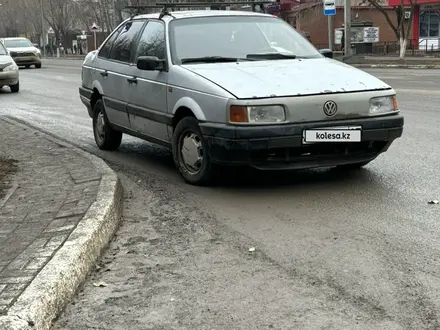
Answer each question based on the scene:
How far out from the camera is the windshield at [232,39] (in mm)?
6852

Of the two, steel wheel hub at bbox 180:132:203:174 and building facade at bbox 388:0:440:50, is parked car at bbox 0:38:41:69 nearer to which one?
building facade at bbox 388:0:440:50

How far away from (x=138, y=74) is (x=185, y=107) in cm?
118

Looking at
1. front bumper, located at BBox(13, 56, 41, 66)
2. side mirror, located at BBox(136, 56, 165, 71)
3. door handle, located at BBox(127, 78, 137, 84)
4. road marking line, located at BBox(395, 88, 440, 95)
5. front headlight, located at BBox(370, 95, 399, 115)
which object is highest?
side mirror, located at BBox(136, 56, 165, 71)

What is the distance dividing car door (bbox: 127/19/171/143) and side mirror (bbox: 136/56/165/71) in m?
0.07

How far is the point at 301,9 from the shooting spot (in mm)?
52469

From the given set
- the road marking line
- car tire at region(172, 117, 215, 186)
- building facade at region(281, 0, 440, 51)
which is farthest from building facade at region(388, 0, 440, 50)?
car tire at region(172, 117, 215, 186)

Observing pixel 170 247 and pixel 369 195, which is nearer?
pixel 170 247

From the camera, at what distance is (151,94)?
7.01 m

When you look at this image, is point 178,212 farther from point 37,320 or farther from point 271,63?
point 37,320

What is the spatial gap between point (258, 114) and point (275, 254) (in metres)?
1.62

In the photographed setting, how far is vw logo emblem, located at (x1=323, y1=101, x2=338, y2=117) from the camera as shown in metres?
5.88

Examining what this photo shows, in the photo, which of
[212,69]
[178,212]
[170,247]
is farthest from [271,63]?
[170,247]

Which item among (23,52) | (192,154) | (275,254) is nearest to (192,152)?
(192,154)

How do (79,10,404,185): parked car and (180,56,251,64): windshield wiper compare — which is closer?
(79,10,404,185): parked car
